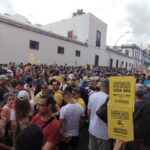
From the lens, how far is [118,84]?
3.05 metres

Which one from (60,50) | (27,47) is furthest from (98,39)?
(27,47)

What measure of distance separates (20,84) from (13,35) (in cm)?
1494

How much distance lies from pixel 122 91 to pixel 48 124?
3.97 feet

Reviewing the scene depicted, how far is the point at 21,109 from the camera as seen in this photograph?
4.56m

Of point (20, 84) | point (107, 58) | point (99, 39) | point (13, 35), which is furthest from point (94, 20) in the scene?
point (20, 84)

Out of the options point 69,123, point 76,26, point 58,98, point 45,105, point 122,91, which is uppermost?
point 76,26

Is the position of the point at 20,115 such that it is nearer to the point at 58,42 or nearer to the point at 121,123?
the point at 121,123

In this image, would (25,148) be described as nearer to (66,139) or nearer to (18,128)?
(18,128)

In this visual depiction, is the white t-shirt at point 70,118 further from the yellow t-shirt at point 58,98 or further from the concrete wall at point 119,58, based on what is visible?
the concrete wall at point 119,58

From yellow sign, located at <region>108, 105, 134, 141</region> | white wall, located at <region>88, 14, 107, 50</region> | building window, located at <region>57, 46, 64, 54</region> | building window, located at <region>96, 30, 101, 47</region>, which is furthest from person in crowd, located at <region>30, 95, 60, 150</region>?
building window, located at <region>96, 30, 101, 47</region>

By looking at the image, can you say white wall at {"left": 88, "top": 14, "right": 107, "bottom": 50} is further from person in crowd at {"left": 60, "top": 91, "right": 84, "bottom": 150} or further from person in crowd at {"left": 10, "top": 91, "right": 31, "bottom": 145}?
person in crowd at {"left": 10, "top": 91, "right": 31, "bottom": 145}

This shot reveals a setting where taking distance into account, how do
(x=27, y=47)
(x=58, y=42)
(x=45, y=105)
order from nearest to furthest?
(x=45, y=105), (x=27, y=47), (x=58, y=42)

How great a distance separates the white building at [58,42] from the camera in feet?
66.9

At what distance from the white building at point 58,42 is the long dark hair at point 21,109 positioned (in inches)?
537
